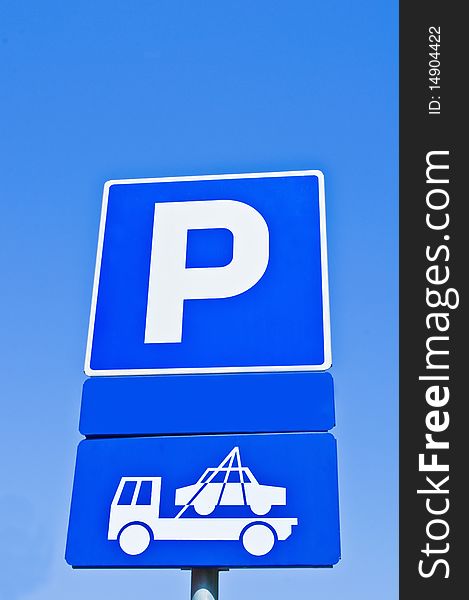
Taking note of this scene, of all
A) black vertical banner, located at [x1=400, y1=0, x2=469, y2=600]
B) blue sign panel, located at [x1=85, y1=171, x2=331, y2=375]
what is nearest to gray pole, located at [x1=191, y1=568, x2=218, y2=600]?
blue sign panel, located at [x1=85, y1=171, x2=331, y2=375]

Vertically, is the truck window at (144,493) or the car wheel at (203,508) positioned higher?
the truck window at (144,493)

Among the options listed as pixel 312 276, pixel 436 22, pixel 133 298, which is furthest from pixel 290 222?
pixel 436 22

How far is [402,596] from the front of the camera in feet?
9.42

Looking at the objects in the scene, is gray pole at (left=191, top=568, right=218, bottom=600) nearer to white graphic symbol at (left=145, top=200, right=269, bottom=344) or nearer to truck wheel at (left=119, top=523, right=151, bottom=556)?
truck wheel at (left=119, top=523, right=151, bottom=556)

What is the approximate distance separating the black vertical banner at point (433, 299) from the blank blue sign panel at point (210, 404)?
0.85 m

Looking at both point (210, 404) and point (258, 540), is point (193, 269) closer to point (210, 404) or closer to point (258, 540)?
point (210, 404)

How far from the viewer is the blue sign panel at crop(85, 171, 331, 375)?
2598 mm

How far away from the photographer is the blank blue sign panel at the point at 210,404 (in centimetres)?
244

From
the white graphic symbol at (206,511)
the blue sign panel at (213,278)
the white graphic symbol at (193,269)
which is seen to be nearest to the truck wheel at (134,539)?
the white graphic symbol at (206,511)

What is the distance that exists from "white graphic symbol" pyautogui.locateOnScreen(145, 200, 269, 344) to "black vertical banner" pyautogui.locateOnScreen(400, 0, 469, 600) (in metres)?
0.96

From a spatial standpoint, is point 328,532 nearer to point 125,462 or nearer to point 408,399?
point 125,462

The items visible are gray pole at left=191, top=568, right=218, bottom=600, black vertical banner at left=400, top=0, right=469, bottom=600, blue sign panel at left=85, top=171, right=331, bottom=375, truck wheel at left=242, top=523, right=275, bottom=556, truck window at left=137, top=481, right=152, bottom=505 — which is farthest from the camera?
black vertical banner at left=400, top=0, right=469, bottom=600

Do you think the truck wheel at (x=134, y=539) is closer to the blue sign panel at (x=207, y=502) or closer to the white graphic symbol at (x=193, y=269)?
the blue sign panel at (x=207, y=502)

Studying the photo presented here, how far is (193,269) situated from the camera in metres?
2.72
